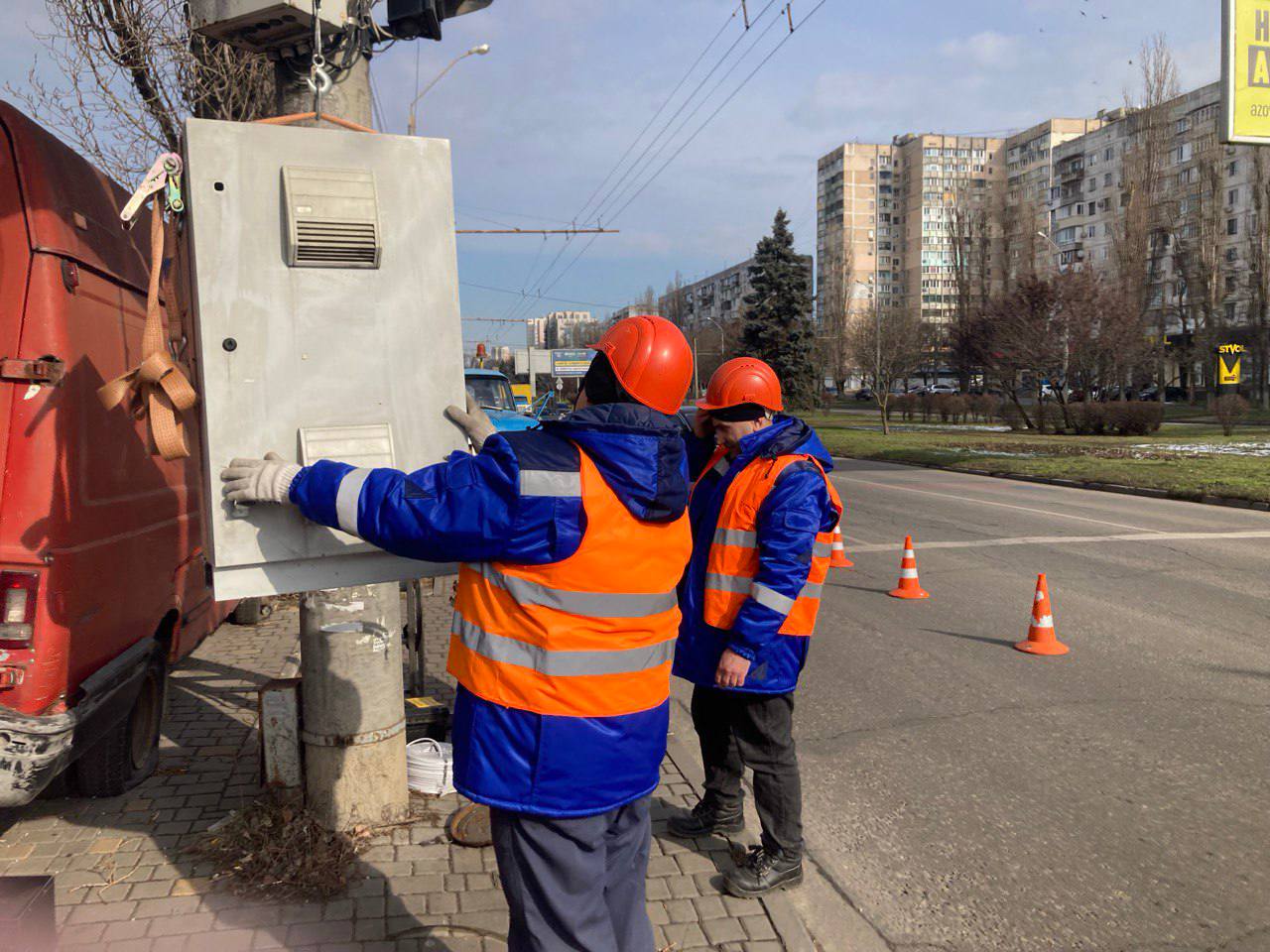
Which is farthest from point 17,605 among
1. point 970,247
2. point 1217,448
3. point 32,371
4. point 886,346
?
point 970,247

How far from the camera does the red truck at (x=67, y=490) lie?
3.27 m

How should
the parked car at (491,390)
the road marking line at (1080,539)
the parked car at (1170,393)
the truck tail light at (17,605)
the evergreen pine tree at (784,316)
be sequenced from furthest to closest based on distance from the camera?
1. the parked car at (1170,393)
2. the evergreen pine tree at (784,316)
3. the parked car at (491,390)
4. the road marking line at (1080,539)
5. the truck tail light at (17,605)

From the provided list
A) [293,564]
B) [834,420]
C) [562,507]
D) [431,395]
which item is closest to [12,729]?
[293,564]

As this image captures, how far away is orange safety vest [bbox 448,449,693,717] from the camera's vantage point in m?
2.24

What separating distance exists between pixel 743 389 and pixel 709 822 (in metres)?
1.77

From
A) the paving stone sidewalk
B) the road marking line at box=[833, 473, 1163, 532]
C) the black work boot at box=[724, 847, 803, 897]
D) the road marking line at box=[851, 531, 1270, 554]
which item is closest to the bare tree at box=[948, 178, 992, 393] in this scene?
the road marking line at box=[833, 473, 1163, 532]

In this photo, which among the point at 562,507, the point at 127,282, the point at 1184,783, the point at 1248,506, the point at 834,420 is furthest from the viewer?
the point at 834,420

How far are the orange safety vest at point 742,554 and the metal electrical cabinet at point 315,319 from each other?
3.94ft

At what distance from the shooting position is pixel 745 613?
3.44 metres

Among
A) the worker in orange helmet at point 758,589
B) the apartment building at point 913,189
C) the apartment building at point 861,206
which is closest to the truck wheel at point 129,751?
the worker in orange helmet at point 758,589

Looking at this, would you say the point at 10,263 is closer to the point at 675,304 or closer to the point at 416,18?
the point at 416,18

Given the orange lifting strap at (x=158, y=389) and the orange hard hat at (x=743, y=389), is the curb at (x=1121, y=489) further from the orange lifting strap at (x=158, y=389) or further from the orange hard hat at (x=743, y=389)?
the orange lifting strap at (x=158, y=389)

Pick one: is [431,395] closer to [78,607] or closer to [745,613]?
[745,613]

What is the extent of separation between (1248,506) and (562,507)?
1600 centimetres
